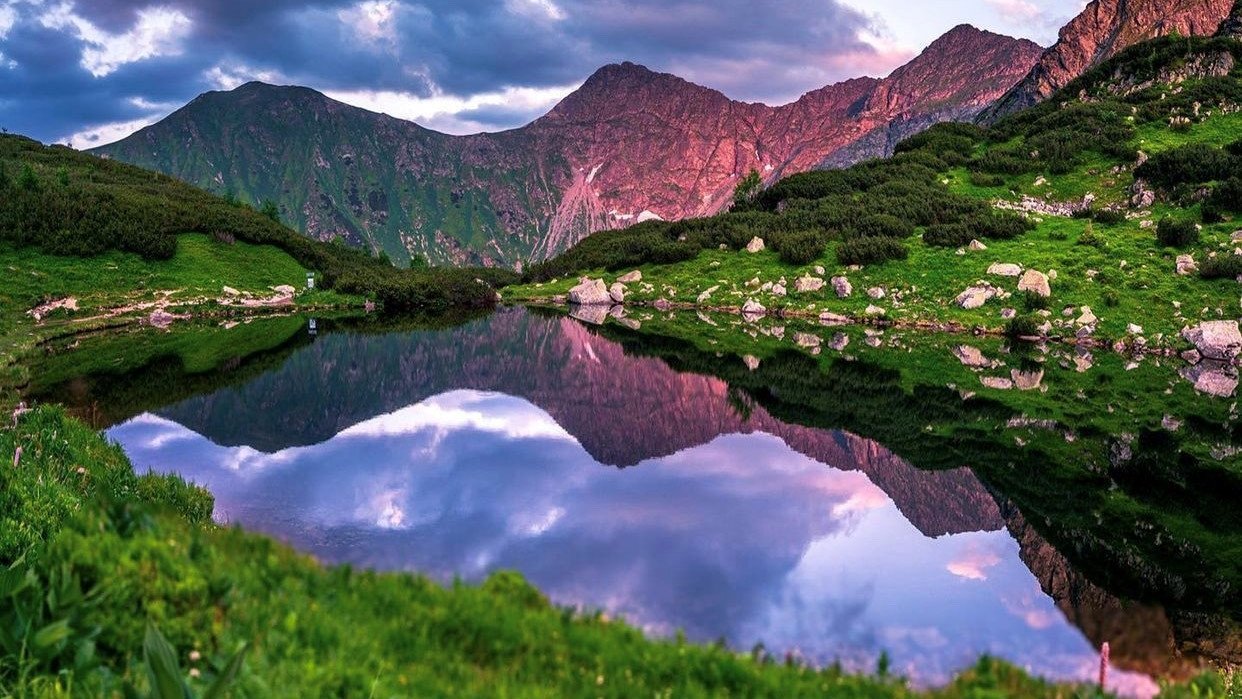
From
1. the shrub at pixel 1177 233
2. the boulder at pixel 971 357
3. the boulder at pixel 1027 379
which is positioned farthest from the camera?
the shrub at pixel 1177 233

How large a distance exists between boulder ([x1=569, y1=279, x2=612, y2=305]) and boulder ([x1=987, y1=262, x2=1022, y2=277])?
45.7 meters

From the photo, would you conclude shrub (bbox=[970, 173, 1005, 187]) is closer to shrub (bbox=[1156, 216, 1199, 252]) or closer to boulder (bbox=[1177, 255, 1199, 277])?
shrub (bbox=[1156, 216, 1199, 252])

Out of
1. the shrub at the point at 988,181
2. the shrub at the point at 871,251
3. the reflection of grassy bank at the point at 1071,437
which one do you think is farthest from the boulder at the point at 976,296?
the shrub at the point at 988,181

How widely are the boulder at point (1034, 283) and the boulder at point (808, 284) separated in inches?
755

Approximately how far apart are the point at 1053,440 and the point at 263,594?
25.4 m

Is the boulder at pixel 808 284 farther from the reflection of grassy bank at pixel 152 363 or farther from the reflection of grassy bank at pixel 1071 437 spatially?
the reflection of grassy bank at pixel 152 363

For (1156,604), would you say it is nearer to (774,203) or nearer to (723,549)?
(723,549)

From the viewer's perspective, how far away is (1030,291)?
6097 cm

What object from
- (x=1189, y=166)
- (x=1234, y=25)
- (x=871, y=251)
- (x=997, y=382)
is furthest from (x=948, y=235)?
(x=1234, y=25)

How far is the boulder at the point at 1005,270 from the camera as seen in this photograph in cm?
6419

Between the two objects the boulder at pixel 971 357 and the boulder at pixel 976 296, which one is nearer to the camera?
the boulder at pixel 971 357

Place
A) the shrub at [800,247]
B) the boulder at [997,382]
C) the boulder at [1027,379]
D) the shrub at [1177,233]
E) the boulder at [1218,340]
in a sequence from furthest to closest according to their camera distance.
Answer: the shrub at [800,247] < the shrub at [1177,233] < the boulder at [1218,340] < the boulder at [1027,379] < the boulder at [997,382]

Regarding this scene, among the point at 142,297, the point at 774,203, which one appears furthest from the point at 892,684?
the point at 774,203

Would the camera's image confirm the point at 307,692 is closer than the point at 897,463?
Yes
